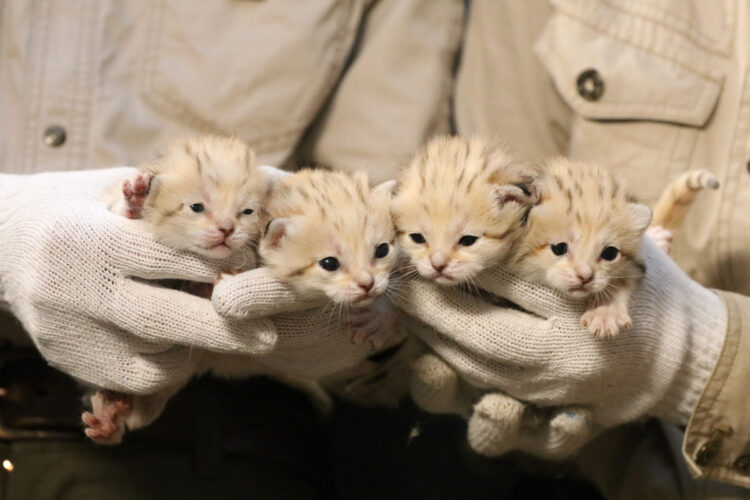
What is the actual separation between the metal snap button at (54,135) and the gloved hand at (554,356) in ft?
3.40

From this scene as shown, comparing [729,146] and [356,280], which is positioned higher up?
[729,146]

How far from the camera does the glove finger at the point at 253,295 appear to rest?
1.33 m

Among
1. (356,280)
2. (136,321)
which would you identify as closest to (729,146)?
(356,280)

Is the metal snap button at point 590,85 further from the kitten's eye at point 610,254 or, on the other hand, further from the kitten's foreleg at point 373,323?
the kitten's foreleg at point 373,323

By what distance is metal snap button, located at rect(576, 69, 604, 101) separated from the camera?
6.48 feet

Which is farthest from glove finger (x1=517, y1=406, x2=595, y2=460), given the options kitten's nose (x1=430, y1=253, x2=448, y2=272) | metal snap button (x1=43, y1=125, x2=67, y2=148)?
metal snap button (x1=43, y1=125, x2=67, y2=148)

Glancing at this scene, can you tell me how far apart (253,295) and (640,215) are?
731 mm

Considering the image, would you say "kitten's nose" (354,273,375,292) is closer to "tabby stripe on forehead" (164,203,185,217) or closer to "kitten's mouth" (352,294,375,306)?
"kitten's mouth" (352,294,375,306)

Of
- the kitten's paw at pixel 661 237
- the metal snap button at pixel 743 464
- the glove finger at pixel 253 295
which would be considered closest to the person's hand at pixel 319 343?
the glove finger at pixel 253 295

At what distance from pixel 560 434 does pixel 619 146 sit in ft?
2.76

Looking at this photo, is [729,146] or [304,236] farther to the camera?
[729,146]

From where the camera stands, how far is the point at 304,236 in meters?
1.37

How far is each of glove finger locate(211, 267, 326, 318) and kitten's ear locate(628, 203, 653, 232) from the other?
620mm

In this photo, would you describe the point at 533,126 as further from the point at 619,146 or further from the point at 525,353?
the point at 525,353
